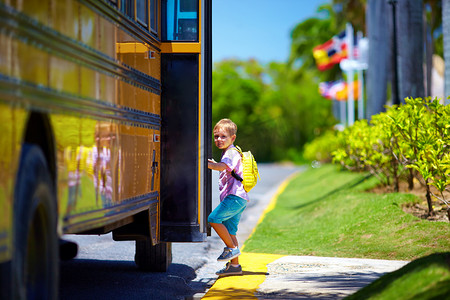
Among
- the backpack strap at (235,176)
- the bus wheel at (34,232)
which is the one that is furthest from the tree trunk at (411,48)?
the bus wheel at (34,232)

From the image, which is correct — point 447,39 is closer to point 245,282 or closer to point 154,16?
point 245,282

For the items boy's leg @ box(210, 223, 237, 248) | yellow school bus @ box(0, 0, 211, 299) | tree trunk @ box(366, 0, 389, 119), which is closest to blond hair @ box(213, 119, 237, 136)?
yellow school bus @ box(0, 0, 211, 299)

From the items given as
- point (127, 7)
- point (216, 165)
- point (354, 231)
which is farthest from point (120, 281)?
point (354, 231)

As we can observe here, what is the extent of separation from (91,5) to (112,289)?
128 inches

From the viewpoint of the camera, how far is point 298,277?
7.77 metres

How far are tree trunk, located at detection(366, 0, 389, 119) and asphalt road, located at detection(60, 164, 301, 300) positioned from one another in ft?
36.4

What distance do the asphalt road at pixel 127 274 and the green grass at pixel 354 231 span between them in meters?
0.94

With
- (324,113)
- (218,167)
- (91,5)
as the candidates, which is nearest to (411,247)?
(218,167)

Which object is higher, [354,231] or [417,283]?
[417,283]

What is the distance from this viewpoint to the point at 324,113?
7281cm

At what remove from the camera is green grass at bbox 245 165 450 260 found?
9648 mm

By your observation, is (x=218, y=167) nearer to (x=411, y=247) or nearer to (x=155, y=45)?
(x=155, y=45)

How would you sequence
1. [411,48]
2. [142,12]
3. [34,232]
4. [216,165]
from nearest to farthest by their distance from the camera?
[34,232], [142,12], [216,165], [411,48]

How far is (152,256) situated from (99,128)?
3.27m
